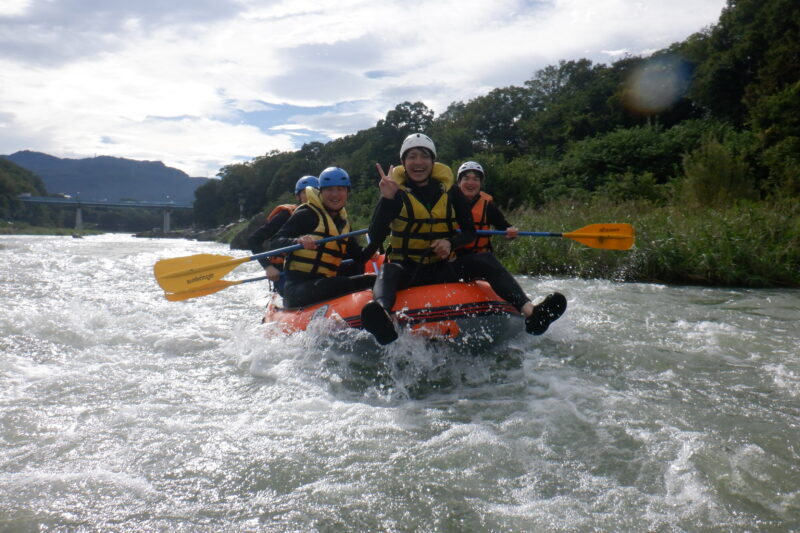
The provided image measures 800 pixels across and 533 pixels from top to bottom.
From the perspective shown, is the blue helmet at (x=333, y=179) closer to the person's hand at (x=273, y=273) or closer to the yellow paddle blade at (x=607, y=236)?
the person's hand at (x=273, y=273)

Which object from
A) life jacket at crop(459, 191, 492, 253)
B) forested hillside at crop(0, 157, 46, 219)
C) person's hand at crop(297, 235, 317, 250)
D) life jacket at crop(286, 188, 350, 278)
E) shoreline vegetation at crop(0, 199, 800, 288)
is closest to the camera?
person's hand at crop(297, 235, 317, 250)

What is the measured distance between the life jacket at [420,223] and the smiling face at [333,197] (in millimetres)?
827

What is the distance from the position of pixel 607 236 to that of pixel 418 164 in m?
1.87

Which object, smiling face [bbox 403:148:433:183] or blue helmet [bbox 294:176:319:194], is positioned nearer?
smiling face [bbox 403:148:433:183]

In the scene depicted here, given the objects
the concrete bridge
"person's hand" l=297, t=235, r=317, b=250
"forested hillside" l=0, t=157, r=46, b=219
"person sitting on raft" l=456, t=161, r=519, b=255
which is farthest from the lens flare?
"forested hillside" l=0, t=157, r=46, b=219

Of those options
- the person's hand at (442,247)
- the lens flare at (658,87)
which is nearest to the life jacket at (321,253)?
the person's hand at (442,247)

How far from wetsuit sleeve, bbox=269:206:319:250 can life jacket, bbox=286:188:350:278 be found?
1.6 inches

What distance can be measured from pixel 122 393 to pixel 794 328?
16.7 ft

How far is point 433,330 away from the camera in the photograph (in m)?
3.46

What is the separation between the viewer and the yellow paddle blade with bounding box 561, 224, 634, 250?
179 inches

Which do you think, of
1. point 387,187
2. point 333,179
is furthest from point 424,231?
point 333,179

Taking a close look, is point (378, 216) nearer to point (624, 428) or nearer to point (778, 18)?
point (624, 428)

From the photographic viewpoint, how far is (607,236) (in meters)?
4.60

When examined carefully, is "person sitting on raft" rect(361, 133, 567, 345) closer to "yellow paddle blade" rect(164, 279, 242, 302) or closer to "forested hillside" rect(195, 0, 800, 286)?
"yellow paddle blade" rect(164, 279, 242, 302)
